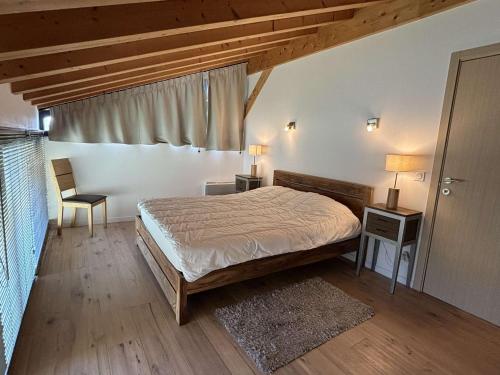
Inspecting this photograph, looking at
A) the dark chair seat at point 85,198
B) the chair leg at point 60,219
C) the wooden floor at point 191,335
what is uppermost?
the dark chair seat at point 85,198

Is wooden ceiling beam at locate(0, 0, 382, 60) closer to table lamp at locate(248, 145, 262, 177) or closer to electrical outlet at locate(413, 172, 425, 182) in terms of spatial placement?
electrical outlet at locate(413, 172, 425, 182)

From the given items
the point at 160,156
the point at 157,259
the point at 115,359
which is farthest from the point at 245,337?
the point at 160,156

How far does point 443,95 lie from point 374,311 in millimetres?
2009

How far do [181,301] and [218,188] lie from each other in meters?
3.26

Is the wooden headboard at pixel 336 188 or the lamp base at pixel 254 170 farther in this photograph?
the lamp base at pixel 254 170

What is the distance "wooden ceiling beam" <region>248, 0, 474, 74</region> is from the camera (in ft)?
8.60

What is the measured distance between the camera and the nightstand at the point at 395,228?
104 inches

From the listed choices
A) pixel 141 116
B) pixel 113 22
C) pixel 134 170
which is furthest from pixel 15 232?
pixel 141 116

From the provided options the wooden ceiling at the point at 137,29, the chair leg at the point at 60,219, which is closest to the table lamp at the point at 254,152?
the wooden ceiling at the point at 137,29

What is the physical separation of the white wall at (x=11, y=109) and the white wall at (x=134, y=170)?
1395mm

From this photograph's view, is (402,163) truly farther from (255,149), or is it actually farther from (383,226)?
(255,149)

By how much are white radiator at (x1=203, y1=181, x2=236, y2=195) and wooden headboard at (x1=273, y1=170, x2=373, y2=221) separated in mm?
1289

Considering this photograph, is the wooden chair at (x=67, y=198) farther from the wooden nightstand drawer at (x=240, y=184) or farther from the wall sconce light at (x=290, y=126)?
the wall sconce light at (x=290, y=126)

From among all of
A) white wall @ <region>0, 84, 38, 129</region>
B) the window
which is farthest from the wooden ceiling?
the window
